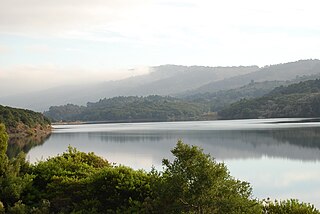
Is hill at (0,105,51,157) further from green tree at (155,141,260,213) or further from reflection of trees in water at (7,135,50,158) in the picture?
green tree at (155,141,260,213)

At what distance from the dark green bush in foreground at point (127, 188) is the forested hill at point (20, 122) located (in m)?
93.4

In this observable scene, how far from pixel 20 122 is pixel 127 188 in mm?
109755

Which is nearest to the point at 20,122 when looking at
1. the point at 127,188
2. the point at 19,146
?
the point at 19,146

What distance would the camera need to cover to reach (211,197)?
47.4ft

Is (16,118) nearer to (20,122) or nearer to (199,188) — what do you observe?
(20,122)

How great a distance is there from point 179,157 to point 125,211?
3.71 m

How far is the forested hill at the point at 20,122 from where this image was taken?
117375mm

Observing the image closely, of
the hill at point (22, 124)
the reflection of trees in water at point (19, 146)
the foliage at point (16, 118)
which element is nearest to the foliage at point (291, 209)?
the reflection of trees in water at point (19, 146)

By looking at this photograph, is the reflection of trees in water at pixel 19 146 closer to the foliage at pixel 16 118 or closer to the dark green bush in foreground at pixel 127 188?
the foliage at pixel 16 118

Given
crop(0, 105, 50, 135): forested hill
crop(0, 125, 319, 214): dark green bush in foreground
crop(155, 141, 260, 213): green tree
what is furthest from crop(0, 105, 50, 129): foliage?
crop(155, 141, 260, 213): green tree

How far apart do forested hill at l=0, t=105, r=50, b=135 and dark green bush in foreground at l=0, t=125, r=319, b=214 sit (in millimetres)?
93438

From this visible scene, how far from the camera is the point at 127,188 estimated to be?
61.8 feet

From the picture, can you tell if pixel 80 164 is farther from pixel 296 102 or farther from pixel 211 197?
pixel 296 102

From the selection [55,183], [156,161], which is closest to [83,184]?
[55,183]
